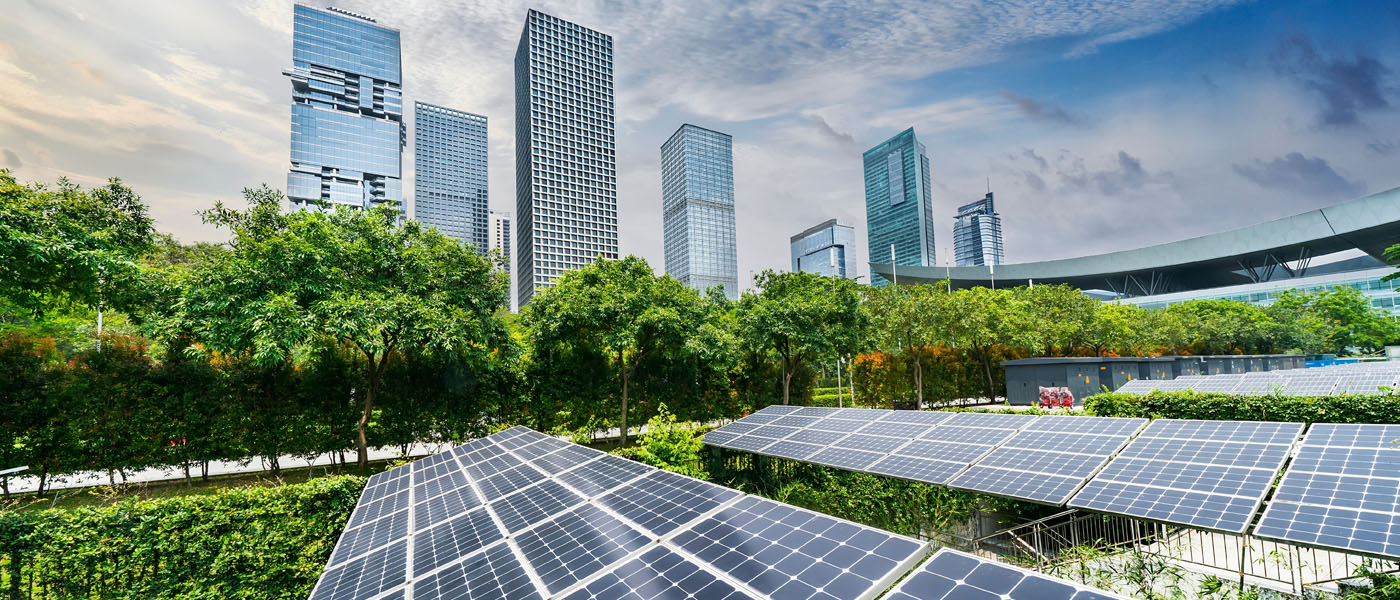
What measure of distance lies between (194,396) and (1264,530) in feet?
68.4

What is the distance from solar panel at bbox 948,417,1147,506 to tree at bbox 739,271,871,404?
33.4 feet

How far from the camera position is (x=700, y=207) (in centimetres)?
16812

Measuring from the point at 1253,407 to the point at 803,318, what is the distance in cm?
1322

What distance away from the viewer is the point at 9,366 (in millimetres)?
11344

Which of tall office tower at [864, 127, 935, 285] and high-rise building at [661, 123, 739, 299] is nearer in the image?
high-rise building at [661, 123, 739, 299]

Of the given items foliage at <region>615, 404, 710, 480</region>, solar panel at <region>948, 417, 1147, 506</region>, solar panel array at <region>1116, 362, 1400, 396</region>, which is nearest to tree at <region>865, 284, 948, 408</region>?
solar panel array at <region>1116, 362, 1400, 396</region>

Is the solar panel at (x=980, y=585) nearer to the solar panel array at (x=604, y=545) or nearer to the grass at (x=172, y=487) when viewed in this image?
the solar panel array at (x=604, y=545)

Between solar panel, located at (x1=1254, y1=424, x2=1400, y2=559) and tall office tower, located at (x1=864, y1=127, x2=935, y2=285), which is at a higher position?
tall office tower, located at (x1=864, y1=127, x2=935, y2=285)

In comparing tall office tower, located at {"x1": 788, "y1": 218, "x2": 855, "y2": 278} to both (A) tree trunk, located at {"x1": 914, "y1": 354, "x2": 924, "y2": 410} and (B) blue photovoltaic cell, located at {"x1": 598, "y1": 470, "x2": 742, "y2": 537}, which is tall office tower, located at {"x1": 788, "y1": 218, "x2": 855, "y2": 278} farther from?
(B) blue photovoltaic cell, located at {"x1": 598, "y1": 470, "x2": 742, "y2": 537}

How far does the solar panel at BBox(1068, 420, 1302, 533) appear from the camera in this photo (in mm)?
6109

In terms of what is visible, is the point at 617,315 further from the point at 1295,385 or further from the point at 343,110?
the point at 343,110

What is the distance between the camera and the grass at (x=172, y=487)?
11.5 metres

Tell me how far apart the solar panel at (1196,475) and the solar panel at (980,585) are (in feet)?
15.2

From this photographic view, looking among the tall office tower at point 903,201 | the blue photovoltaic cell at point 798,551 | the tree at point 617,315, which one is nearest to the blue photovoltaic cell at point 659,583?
the blue photovoltaic cell at point 798,551
